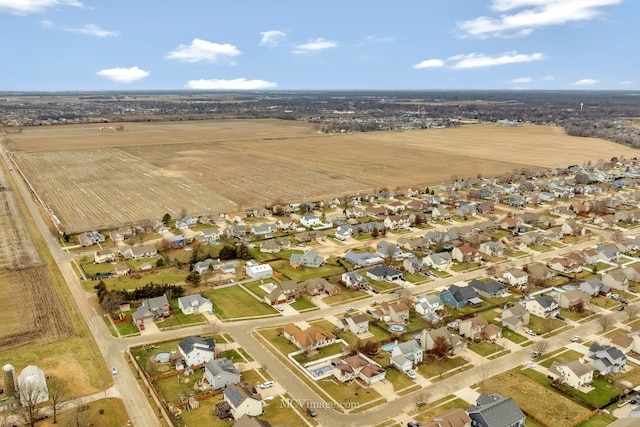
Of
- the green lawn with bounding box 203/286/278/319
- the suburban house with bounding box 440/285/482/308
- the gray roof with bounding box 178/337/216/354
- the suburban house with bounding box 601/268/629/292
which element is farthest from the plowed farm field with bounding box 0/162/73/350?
the suburban house with bounding box 601/268/629/292

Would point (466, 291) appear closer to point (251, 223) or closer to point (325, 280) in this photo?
point (325, 280)

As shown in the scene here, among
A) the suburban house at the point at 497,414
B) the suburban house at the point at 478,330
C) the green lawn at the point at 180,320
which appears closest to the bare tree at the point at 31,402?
the green lawn at the point at 180,320

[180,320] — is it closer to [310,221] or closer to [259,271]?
[259,271]

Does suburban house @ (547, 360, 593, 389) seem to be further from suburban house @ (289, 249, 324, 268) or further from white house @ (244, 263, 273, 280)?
white house @ (244, 263, 273, 280)

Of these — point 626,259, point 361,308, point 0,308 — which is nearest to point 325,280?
point 361,308

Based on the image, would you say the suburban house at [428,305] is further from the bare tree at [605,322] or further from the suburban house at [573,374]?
the bare tree at [605,322]

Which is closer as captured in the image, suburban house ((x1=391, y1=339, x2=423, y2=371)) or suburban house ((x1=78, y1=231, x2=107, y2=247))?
suburban house ((x1=391, y1=339, x2=423, y2=371))
